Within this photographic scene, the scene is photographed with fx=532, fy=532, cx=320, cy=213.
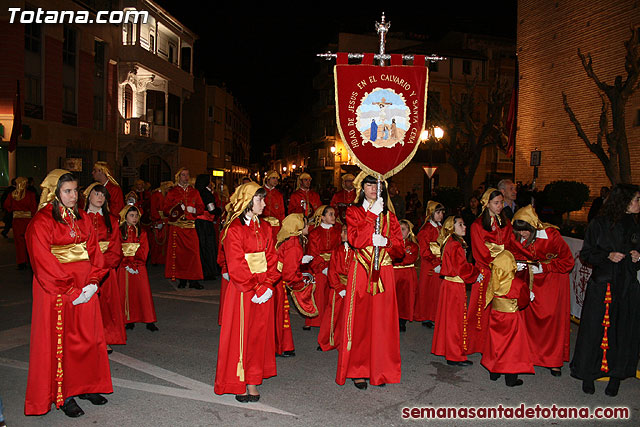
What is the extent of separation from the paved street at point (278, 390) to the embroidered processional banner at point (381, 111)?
2338mm

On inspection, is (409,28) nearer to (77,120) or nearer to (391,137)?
(77,120)

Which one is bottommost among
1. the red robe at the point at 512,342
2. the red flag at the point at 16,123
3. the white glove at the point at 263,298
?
the red robe at the point at 512,342

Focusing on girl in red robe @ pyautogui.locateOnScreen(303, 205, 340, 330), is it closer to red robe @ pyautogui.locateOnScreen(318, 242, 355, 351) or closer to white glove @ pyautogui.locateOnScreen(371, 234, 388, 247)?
red robe @ pyautogui.locateOnScreen(318, 242, 355, 351)

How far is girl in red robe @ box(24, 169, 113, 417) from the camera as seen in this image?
4.58 m

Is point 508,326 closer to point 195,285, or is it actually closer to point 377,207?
point 377,207

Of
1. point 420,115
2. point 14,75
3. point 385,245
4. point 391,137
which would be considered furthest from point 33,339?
point 14,75

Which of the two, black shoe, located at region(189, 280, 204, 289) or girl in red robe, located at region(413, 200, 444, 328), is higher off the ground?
girl in red robe, located at region(413, 200, 444, 328)

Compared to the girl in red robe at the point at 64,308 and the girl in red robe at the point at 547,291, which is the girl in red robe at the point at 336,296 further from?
the girl in red robe at the point at 64,308

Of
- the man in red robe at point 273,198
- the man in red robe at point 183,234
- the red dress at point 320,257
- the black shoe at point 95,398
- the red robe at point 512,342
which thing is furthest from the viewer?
the man in red robe at point 273,198

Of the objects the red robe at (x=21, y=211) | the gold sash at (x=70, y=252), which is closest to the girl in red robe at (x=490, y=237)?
the gold sash at (x=70, y=252)

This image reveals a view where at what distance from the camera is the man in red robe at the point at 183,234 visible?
416 inches

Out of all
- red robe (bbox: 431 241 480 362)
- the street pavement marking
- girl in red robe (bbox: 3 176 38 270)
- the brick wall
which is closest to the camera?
red robe (bbox: 431 241 480 362)

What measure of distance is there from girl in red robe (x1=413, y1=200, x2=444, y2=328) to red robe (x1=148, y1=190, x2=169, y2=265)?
567 cm

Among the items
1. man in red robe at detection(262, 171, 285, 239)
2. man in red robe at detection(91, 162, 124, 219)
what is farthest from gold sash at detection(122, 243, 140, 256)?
man in red robe at detection(262, 171, 285, 239)
